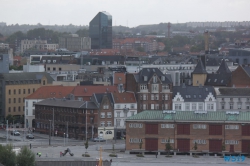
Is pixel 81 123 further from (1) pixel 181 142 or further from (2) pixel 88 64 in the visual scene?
(2) pixel 88 64

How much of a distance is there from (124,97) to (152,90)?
8.07ft

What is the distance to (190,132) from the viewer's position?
6531 cm

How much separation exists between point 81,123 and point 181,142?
1225 centimetres

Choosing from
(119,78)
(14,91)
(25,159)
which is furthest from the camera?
(14,91)

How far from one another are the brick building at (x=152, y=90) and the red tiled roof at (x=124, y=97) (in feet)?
1.51

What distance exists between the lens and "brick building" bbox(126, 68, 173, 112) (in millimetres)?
78188

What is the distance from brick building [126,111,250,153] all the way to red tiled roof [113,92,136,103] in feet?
35.1

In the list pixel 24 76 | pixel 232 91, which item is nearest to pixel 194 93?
pixel 232 91

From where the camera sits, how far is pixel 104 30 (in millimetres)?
196625

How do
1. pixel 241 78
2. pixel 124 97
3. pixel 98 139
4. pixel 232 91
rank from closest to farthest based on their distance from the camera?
1. pixel 98 139
2. pixel 124 97
3. pixel 232 91
4. pixel 241 78

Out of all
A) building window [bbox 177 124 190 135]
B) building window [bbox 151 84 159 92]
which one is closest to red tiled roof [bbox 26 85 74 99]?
building window [bbox 151 84 159 92]

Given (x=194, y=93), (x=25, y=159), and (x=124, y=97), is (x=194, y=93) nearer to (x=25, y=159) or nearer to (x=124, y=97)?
(x=124, y=97)

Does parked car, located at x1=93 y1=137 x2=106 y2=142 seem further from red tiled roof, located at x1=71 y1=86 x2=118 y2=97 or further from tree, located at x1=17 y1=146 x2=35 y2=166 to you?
tree, located at x1=17 y1=146 x2=35 y2=166

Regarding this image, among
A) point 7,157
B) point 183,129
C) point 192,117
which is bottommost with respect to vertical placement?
point 7,157
